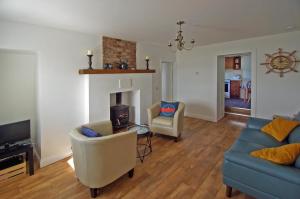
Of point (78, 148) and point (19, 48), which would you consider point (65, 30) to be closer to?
point (19, 48)

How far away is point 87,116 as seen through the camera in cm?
366

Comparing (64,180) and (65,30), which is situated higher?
(65,30)

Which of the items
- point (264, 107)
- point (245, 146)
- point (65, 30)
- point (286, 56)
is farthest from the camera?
point (264, 107)

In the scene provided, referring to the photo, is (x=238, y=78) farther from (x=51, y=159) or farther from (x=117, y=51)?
(x=51, y=159)

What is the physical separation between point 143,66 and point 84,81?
78.1 inches

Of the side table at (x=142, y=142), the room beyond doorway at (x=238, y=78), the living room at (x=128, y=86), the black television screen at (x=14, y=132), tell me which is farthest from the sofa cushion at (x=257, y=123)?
the room beyond doorway at (x=238, y=78)

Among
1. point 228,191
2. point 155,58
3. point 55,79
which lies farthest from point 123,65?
point 228,191

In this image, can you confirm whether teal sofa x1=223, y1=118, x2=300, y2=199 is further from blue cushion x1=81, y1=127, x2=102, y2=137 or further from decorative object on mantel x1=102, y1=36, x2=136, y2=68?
decorative object on mantel x1=102, y1=36, x2=136, y2=68

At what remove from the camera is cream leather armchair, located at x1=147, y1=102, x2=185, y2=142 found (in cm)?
391

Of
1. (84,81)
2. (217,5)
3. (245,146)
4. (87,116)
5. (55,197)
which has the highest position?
(217,5)

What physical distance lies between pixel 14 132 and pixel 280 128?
4.29 metres

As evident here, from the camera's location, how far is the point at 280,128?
2.84 m

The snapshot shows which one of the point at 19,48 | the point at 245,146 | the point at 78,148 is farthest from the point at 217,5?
the point at 19,48

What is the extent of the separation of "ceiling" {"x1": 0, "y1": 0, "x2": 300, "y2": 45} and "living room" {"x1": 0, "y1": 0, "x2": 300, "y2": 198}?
17mm
